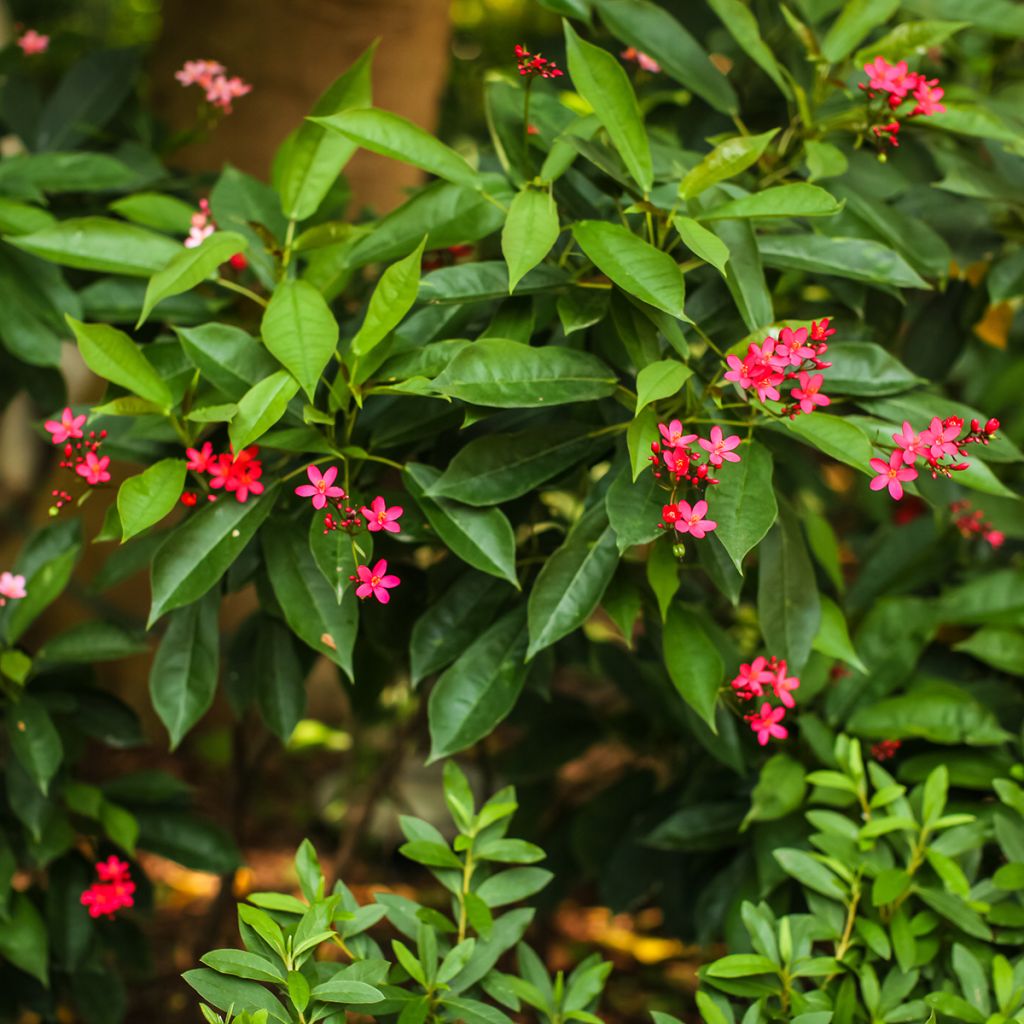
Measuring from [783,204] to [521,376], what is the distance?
0.30 meters

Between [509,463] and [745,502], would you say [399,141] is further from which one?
[745,502]

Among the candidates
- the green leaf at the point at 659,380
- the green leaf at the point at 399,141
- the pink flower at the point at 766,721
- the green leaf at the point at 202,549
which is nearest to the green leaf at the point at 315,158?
the green leaf at the point at 399,141

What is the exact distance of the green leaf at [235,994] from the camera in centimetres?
90

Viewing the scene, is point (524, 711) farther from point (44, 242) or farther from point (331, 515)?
point (44, 242)

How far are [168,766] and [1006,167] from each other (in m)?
2.39

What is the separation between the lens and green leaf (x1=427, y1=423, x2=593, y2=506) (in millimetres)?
1079

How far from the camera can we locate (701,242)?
1.00 m

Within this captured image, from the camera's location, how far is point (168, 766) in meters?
2.94

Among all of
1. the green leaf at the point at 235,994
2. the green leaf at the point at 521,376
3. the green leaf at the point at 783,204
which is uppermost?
the green leaf at the point at 783,204

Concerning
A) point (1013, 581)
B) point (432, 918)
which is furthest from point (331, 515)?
point (1013, 581)

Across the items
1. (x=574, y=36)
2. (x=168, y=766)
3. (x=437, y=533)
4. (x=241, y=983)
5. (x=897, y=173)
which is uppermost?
(x=574, y=36)

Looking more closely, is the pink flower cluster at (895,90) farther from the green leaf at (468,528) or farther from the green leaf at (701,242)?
the green leaf at (468,528)

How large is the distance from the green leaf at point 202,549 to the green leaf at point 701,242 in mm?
466

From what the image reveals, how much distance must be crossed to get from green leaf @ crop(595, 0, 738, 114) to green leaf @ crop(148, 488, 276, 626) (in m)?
0.69
